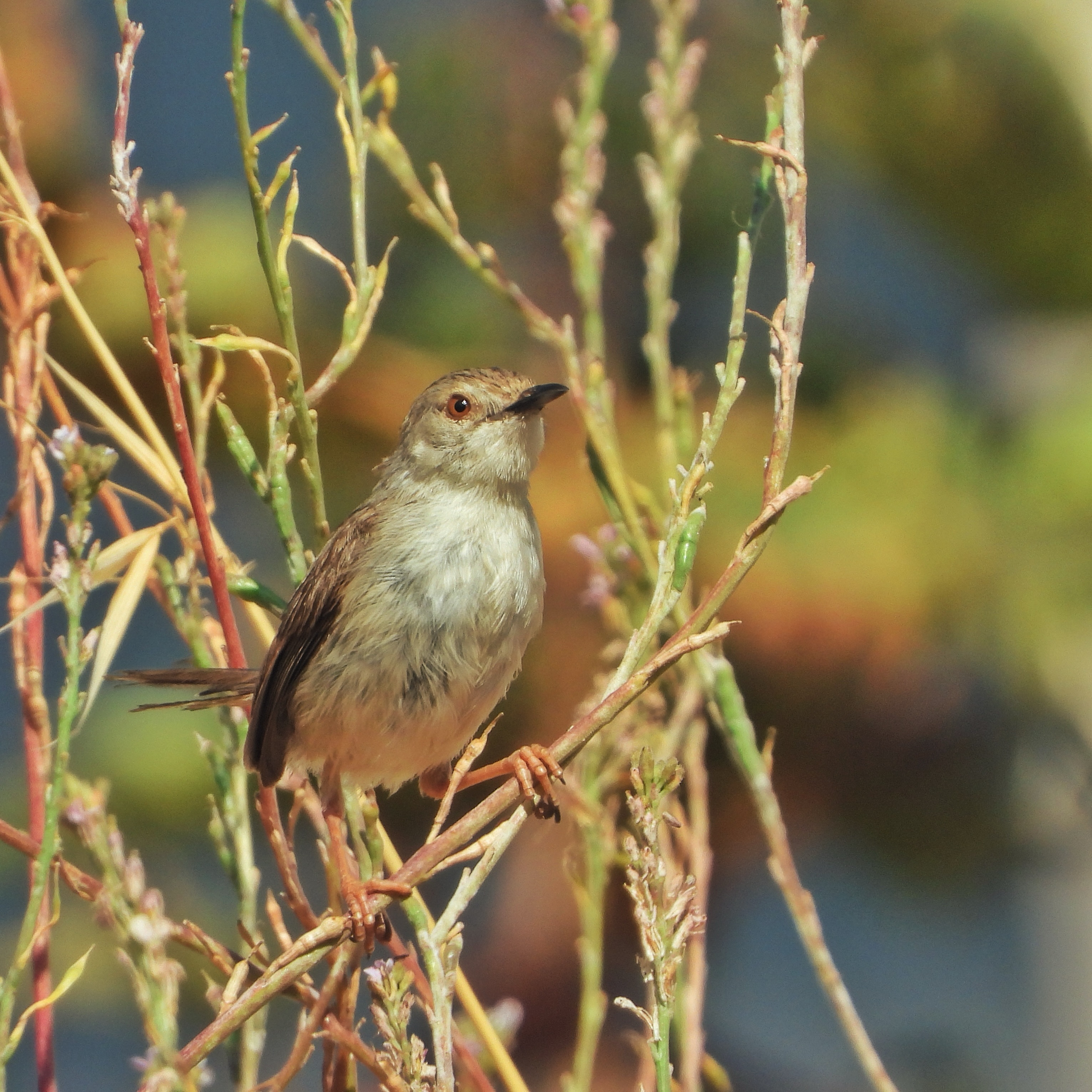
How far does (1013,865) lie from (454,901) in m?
6.95

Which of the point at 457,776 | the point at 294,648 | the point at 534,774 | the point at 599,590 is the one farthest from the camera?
the point at 294,648

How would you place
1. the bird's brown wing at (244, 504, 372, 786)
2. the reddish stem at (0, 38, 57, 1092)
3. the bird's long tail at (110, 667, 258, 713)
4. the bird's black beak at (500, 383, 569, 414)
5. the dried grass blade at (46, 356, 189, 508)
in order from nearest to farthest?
the reddish stem at (0, 38, 57, 1092), the dried grass blade at (46, 356, 189, 508), the bird's long tail at (110, 667, 258, 713), the bird's brown wing at (244, 504, 372, 786), the bird's black beak at (500, 383, 569, 414)

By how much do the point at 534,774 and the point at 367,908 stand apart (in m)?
0.62

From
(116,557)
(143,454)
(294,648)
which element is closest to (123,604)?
(116,557)

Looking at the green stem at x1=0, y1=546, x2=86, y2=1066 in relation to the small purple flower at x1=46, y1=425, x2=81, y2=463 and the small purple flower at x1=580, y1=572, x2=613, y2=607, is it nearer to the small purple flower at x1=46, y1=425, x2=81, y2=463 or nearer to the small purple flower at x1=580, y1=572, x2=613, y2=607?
the small purple flower at x1=46, y1=425, x2=81, y2=463

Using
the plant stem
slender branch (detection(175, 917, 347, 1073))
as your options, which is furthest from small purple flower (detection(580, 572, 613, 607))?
slender branch (detection(175, 917, 347, 1073))

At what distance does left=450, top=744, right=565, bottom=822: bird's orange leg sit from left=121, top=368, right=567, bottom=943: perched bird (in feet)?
0.93

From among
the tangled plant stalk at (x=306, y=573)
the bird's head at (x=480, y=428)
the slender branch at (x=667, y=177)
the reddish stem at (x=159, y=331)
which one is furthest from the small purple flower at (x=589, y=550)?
the bird's head at (x=480, y=428)

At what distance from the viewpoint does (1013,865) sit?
746 cm

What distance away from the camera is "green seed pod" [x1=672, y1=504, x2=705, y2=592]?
133 cm

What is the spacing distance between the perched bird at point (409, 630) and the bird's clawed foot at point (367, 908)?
46cm

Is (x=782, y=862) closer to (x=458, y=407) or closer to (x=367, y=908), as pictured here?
(x=367, y=908)

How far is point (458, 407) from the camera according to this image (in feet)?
9.60

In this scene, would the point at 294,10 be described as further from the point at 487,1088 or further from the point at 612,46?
the point at 487,1088
